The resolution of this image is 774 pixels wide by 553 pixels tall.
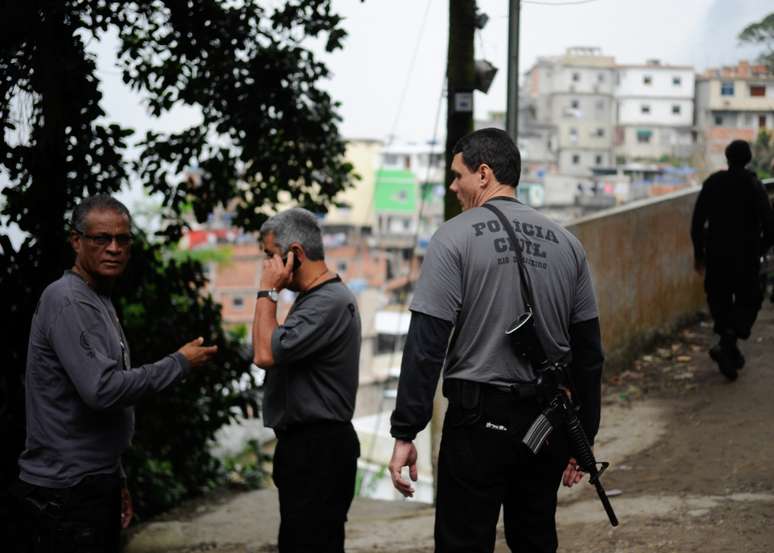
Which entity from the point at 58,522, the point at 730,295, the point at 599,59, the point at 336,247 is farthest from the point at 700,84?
the point at 336,247

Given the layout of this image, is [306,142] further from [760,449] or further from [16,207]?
[760,449]

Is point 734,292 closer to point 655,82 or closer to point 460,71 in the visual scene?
point 460,71

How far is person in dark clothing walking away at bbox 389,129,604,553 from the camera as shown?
354 cm

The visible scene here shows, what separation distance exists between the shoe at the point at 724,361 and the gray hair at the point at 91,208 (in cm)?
606

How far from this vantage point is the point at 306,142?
9094mm

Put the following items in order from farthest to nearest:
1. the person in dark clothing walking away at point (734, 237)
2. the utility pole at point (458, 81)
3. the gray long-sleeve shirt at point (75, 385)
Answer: the utility pole at point (458, 81) < the person in dark clothing walking away at point (734, 237) < the gray long-sleeve shirt at point (75, 385)

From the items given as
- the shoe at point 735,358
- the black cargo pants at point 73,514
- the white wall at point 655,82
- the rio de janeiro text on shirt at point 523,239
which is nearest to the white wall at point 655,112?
the white wall at point 655,82

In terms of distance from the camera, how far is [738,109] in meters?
14.4

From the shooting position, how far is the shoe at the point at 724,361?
8.84 metres

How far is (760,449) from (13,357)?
15.8ft

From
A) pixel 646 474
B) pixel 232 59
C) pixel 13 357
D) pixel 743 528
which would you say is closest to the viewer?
pixel 743 528

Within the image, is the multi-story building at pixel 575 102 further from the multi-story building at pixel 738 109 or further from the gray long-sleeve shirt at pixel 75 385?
the gray long-sleeve shirt at pixel 75 385

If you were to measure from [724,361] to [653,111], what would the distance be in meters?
37.2

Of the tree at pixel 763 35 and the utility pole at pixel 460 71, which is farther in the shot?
the tree at pixel 763 35
